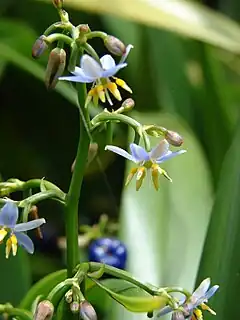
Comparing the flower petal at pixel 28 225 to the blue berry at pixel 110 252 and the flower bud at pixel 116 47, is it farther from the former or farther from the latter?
the blue berry at pixel 110 252

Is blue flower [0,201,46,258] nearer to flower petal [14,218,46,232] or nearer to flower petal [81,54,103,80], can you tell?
flower petal [14,218,46,232]

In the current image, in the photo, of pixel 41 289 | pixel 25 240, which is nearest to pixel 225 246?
pixel 41 289

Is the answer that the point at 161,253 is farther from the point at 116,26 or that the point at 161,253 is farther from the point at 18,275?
the point at 116,26

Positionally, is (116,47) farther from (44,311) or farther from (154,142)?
(154,142)

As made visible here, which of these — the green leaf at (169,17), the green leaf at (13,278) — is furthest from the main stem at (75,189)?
the green leaf at (169,17)

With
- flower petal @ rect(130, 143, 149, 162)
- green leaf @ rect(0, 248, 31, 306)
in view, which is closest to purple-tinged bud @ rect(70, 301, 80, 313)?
flower petal @ rect(130, 143, 149, 162)

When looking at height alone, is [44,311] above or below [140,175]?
below

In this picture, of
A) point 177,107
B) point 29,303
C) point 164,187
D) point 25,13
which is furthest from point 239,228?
point 25,13

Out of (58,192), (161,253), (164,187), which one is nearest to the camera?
(58,192)
